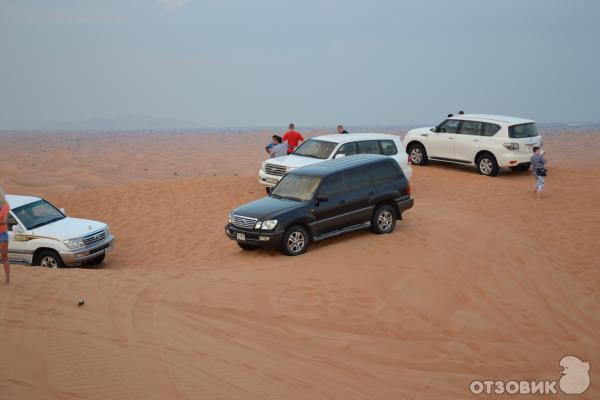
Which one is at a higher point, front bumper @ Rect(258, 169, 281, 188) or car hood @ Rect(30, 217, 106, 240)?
front bumper @ Rect(258, 169, 281, 188)

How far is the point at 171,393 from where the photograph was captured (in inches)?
251

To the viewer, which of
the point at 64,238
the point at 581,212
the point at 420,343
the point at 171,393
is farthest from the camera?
the point at 581,212

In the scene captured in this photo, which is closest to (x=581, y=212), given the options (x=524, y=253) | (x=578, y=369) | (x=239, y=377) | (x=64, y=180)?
(x=524, y=253)

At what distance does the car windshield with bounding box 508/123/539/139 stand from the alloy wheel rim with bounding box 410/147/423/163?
370 centimetres

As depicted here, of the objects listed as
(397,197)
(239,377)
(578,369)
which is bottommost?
(578,369)

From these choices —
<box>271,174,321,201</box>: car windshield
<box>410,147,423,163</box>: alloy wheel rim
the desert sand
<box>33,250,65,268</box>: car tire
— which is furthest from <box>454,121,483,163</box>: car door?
<box>33,250,65,268</box>: car tire

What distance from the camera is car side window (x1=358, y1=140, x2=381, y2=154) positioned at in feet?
58.3

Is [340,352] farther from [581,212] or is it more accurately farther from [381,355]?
[581,212]

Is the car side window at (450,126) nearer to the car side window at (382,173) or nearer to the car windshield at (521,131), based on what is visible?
the car windshield at (521,131)

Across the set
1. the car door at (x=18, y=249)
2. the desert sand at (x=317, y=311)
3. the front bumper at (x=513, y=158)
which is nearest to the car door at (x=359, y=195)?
the desert sand at (x=317, y=311)

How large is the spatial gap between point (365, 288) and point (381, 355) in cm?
235

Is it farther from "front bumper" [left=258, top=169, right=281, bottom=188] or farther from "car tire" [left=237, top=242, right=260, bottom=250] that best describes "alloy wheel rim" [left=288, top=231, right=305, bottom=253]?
"front bumper" [left=258, top=169, right=281, bottom=188]

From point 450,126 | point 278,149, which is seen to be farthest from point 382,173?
point 450,126

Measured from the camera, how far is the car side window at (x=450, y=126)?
858 inches
